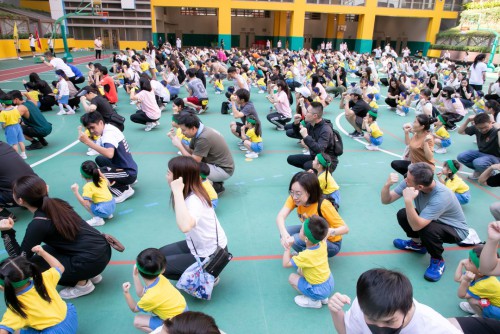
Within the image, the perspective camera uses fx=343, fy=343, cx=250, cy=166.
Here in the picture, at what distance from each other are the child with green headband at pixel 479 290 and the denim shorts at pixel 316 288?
3.68 feet

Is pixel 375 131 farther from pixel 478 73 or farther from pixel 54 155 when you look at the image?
pixel 54 155

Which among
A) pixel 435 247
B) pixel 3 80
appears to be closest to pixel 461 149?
pixel 435 247

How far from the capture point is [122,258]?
3.86 meters

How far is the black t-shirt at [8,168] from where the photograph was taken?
4.21 meters

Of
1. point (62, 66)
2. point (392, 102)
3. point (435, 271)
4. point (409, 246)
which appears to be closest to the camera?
point (435, 271)

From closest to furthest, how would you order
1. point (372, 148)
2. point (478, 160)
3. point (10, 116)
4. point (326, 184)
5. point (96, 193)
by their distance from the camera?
point (96, 193), point (326, 184), point (478, 160), point (10, 116), point (372, 148)

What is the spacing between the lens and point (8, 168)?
4230 mm

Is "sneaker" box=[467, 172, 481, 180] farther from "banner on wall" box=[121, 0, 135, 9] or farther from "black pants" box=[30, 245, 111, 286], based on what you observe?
"banner on wall" box=[121, 0, 135, 9]

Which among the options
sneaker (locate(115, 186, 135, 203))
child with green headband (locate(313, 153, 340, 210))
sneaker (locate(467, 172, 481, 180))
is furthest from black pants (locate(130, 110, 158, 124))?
sneaker (locate(467, 172, 481, 180))

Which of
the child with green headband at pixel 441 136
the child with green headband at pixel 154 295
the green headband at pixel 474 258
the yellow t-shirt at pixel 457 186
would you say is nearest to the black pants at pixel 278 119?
the child with green headband at pixel 441 136

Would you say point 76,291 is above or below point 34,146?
below

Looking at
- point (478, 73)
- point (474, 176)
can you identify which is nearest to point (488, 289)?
point (474, 176)

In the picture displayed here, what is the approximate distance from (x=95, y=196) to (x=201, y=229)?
6.91 feet

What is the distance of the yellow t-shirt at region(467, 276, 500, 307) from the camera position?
108 inches
